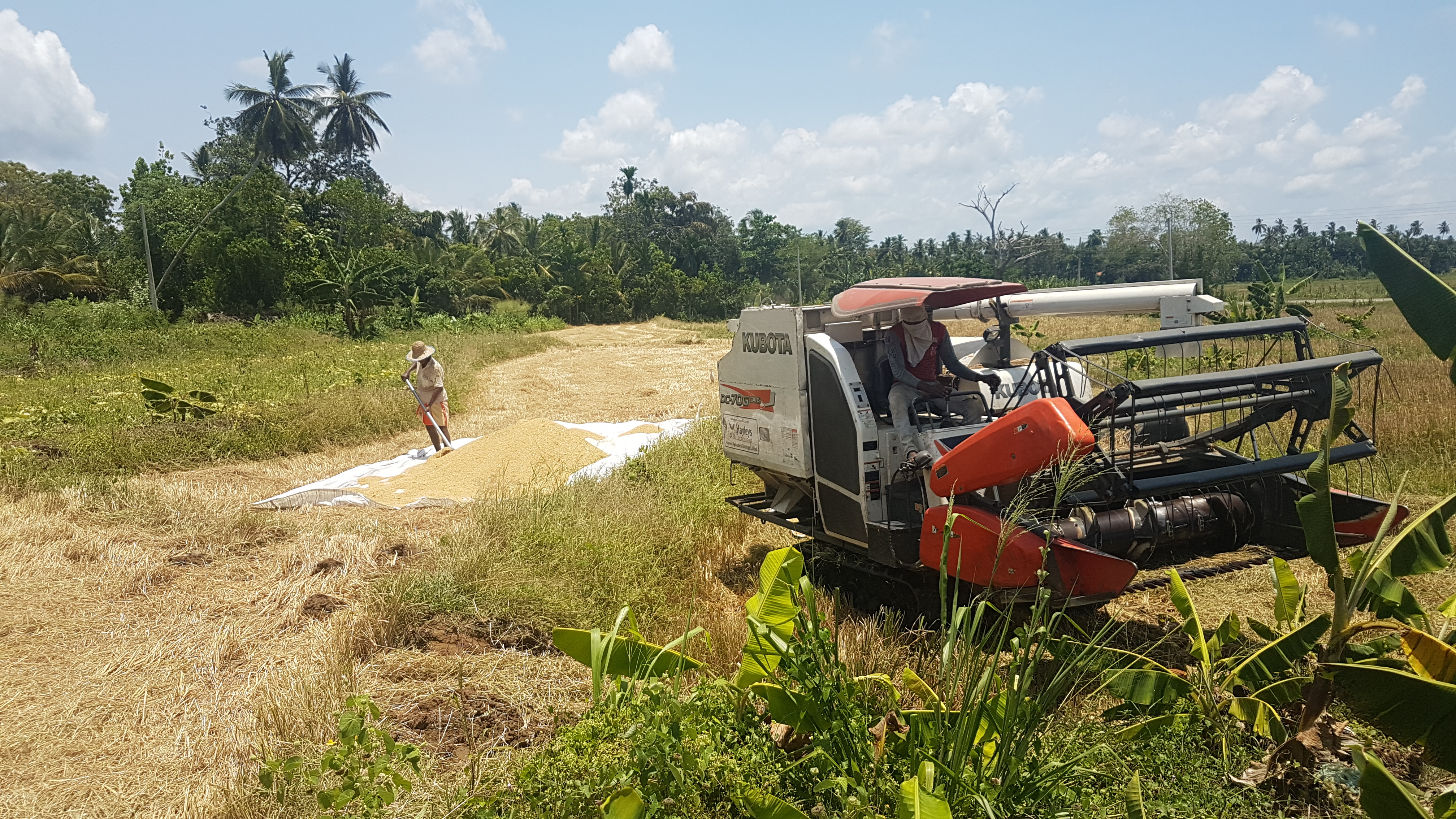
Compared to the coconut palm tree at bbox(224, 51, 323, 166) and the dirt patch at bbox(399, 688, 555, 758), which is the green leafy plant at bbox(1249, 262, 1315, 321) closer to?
the dirt patch at bbox(399, 688, 555, 758)

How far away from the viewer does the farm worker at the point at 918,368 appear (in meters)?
5.96

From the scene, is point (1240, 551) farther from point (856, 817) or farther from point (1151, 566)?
point (856, 817)

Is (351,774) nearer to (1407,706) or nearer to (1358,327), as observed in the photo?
(1407,706)

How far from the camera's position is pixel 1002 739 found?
8.79ft

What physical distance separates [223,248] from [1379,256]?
120 feet

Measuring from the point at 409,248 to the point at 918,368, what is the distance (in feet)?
131

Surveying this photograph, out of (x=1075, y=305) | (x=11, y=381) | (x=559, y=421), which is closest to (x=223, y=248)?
(x=11, y=381)

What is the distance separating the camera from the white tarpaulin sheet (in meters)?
8.95

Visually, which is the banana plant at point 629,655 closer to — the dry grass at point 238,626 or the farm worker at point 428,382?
the dry grass at point 238,626

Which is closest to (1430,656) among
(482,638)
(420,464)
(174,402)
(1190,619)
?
(1190,619)

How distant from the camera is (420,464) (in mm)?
10828

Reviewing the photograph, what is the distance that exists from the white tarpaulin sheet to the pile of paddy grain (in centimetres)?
14

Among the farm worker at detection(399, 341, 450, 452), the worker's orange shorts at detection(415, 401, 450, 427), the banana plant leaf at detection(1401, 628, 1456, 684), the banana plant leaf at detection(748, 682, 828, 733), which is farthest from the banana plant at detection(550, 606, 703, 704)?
the worker's orange shorts at detection(415, 401, 450, 427)

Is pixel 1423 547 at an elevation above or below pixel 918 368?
below
